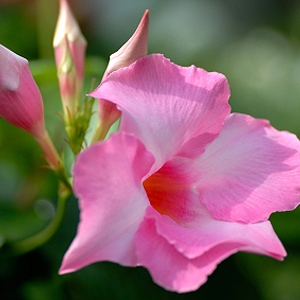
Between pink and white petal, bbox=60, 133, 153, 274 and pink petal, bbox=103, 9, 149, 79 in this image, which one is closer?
pink and white petal, bbox=60, 133, 153, 274

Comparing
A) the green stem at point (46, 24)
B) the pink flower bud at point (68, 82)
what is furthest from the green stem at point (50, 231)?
the green stem at point (46, 24)

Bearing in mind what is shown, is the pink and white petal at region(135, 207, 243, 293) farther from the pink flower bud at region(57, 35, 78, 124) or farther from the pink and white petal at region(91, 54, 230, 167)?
the pink flower bud at region(57, 35, 78, 124)

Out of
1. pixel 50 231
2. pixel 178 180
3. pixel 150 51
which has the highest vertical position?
pixel 178 180

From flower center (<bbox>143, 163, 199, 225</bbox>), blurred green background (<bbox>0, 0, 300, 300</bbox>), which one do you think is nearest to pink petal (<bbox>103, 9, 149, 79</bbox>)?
flower center (<bbox>143, 163, 199, 225</bbox>)

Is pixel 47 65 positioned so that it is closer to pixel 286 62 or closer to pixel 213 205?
pixel 213 205

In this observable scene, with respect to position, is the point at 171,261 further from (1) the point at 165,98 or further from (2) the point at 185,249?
(1) the point at 165,98

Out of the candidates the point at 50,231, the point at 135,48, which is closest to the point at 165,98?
the point at 135,48
